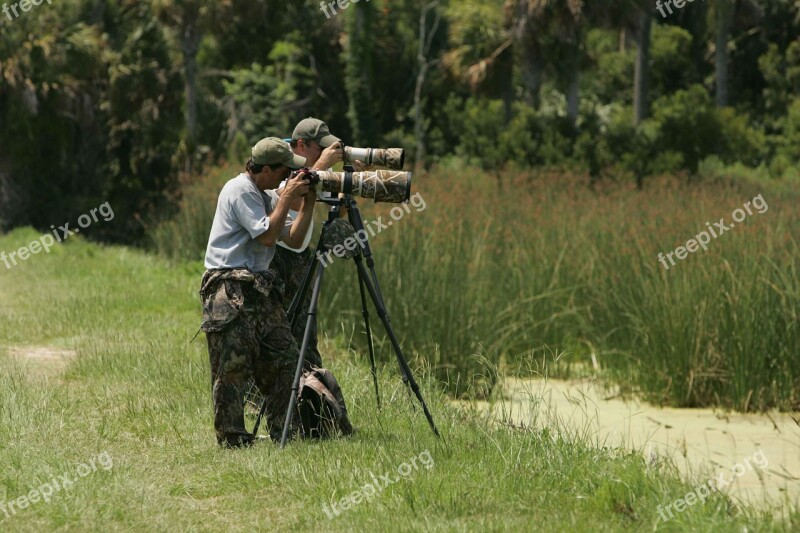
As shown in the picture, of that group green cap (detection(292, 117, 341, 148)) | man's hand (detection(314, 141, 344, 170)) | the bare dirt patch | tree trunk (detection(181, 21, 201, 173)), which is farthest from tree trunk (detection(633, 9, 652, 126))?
man's hand (detection(314, 141, 344, 170))

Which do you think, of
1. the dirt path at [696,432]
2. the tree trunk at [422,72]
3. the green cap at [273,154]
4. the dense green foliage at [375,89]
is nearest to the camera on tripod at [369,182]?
the green cap at [273,154]

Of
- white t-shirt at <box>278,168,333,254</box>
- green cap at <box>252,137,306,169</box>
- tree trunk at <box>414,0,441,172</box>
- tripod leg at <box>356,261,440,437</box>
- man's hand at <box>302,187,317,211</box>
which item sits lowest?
tree trunk at <box>414,0,441,172</box>

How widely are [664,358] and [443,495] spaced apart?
511cm

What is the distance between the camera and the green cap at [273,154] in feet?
21.2

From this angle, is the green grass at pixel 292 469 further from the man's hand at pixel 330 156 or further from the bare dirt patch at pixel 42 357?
the man's hand at pixel 330 156

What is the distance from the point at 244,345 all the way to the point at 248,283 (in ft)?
0.96

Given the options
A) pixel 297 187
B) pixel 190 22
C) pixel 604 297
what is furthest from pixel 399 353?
pixel 190 22

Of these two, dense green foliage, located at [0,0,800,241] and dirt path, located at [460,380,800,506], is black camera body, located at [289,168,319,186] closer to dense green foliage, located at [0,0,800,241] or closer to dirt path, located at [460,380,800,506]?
dirt path, located at [460,380,800,506]

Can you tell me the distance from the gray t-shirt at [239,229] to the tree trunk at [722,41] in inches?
1064

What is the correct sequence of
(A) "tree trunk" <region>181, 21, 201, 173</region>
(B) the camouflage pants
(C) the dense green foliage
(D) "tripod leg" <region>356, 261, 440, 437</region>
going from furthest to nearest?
(A) "tree trunk" <region>181, 21, 201, 173</region>, (C) the dense green foliage, (B) the camouflage pants, (D) "tripod leg" <region>356, 261, 440, 437</region>

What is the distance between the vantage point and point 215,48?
1603 inches

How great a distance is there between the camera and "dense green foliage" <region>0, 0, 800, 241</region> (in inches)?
875

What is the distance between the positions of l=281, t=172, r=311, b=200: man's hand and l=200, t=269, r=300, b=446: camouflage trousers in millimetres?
452

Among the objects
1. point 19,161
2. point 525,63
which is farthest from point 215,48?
point 19,161
